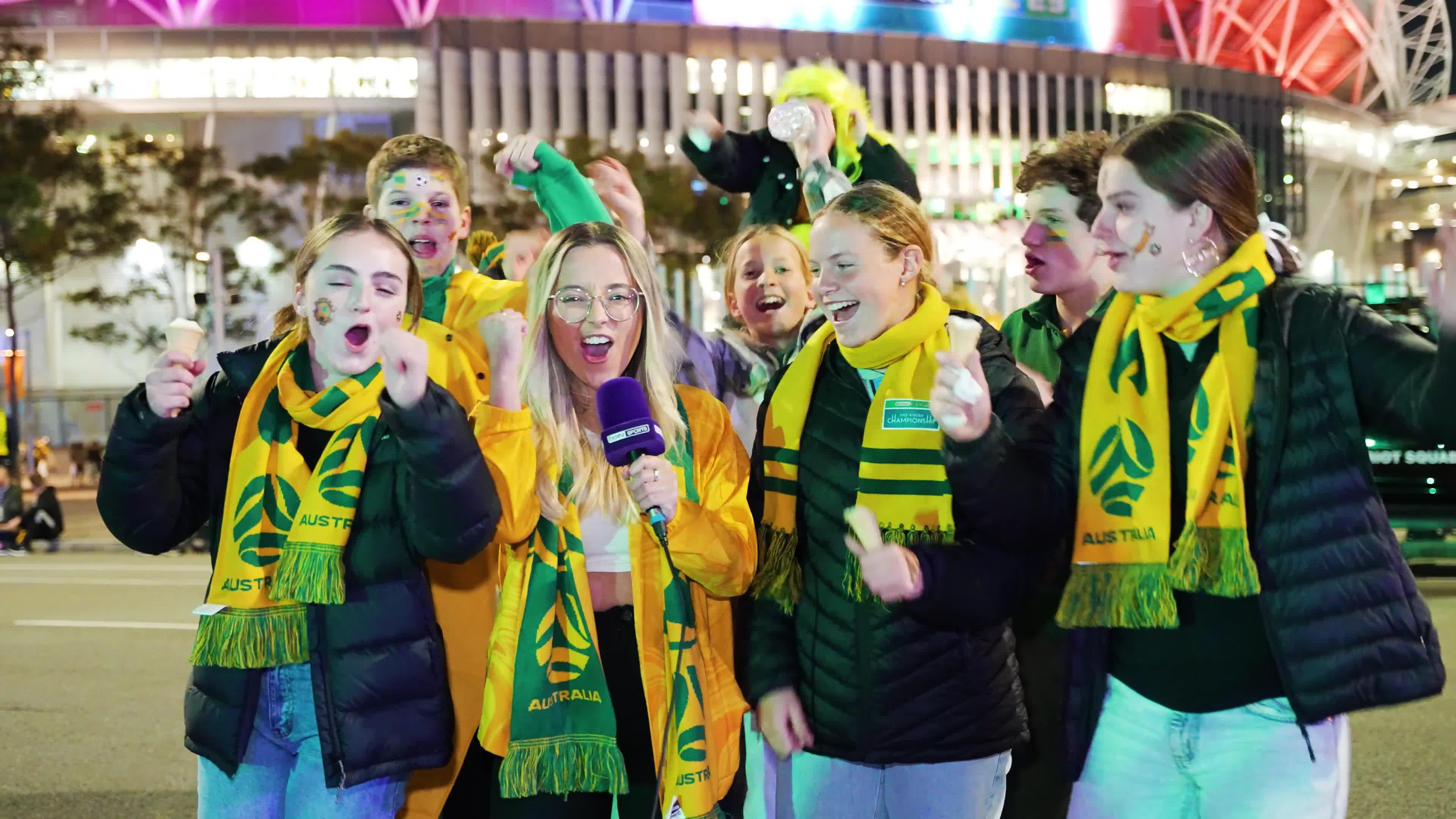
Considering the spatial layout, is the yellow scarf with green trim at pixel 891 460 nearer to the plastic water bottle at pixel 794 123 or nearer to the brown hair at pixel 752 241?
the plastic water bottle at pixel 794 123

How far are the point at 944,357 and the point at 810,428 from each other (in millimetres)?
575

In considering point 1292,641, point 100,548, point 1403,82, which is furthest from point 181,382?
point 1403,82

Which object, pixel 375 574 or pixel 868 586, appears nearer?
pixel 868 586

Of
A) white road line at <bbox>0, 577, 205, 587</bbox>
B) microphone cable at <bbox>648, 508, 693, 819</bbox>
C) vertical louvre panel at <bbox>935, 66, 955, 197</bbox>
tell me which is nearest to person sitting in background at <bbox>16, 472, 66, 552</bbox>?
white road line at <bbox>0, 577, 205, 587</bbox>

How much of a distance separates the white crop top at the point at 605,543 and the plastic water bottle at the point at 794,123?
1.84m

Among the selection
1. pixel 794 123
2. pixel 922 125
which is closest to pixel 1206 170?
pixel 794 123

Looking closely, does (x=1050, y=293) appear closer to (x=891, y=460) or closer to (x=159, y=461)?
(x=891, y=460)

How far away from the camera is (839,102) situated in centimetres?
495

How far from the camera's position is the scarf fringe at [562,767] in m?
3.15

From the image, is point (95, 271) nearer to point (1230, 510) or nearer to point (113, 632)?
point (113, 632)

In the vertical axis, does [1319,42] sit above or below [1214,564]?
above

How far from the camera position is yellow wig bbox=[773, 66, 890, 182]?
4957 millimetres

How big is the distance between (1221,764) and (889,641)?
2.30ft

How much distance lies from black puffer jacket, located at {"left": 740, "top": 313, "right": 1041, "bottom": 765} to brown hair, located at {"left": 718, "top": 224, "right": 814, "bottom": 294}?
187 cm
